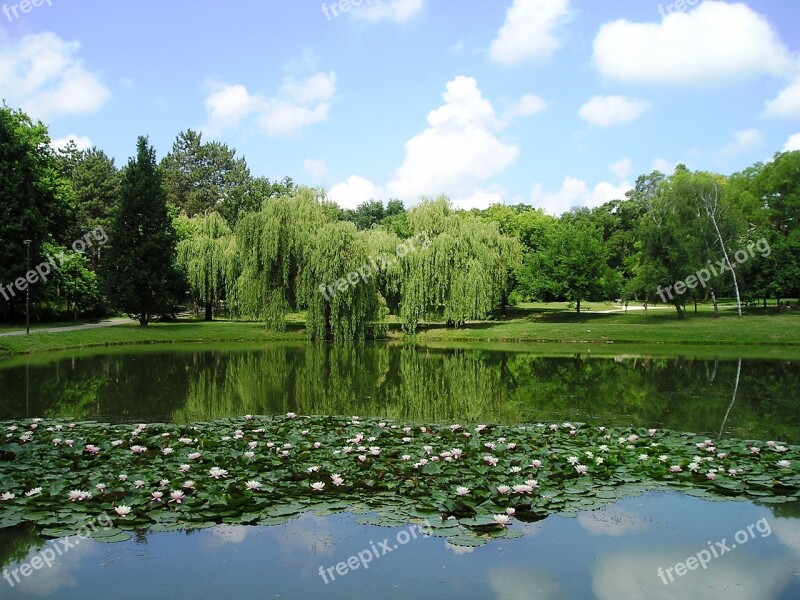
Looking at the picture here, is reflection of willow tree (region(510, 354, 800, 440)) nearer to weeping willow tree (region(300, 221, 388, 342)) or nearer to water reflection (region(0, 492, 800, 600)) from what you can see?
water reflection (region(0, 492, 800, 600))

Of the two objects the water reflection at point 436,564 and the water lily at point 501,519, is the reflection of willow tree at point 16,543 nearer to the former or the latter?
the water reflection at point 436,564

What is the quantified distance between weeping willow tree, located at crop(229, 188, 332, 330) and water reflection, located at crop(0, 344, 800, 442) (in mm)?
6999

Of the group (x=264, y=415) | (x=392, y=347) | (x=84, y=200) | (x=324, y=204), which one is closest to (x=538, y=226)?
(x=324, y=204)

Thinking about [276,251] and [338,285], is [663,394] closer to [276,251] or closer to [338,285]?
[338,285]

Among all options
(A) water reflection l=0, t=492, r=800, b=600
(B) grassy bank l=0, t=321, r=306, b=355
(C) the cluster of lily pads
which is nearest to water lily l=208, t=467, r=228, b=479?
(C) the cluster of lily pads

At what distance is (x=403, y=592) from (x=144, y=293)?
1288 inches

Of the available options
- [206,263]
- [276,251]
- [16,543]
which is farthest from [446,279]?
[16,543]

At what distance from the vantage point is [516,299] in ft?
153

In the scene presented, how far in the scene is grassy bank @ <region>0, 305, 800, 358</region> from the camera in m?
28.4

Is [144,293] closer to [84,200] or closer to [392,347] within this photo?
[392,347]

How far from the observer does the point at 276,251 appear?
30109 millimetres

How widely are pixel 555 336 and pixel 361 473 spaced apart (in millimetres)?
26822

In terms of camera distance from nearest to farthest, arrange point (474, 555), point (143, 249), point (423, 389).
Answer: point (474, 555), point (423, 389), point (143, 249)

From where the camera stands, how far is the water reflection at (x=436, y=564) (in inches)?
190
